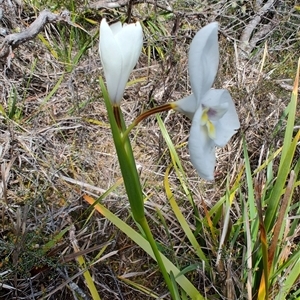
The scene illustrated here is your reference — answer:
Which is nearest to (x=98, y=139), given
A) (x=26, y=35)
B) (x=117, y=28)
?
(x=26, y=35)

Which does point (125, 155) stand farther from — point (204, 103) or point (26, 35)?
point (26, 35)

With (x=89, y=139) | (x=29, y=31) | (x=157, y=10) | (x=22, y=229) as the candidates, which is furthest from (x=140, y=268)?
(x=157, y=10)

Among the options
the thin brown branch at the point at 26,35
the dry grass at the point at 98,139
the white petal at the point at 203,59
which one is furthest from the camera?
the thin brown branch at the point at 26,35

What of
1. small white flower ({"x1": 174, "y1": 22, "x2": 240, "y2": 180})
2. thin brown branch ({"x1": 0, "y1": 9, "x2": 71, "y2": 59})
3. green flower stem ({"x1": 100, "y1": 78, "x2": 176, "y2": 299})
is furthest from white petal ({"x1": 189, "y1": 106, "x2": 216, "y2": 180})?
thin brown branch ({"x1": 0, "y1": 9, "x2": 71, "y2": 59})

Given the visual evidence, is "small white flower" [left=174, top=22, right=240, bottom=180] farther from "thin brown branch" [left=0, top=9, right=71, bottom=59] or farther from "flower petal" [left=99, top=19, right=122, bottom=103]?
"thin brown branch" [left=0, top=9, right=71, bottom=59]

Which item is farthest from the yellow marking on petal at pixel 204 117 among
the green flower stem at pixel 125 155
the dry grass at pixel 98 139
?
the dry grass at pixel 98 139

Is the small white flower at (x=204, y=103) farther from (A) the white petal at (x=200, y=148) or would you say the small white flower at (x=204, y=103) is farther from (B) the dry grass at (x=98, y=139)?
(B) the dry grass at (x=98, y=139)
